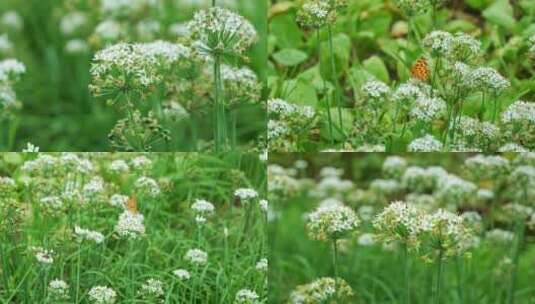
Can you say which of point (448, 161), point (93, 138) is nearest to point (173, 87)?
point (93, 138)

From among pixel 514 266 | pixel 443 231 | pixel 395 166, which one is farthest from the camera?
pixel 395 166

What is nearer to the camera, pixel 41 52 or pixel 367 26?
pixel 367 26

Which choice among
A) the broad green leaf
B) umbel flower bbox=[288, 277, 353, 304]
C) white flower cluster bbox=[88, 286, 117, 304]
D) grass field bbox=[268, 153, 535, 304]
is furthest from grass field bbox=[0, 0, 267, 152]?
umbel flower bbox=[288, 277, 353, 304]

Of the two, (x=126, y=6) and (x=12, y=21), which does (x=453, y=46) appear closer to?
(x=126, y=6)

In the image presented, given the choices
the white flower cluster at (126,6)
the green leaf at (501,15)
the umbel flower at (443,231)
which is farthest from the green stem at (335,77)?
the white flower cluster at (126,6)

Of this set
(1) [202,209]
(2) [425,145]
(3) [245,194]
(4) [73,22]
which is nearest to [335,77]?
(2) [425,145]

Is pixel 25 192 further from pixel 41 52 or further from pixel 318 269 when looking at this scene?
pixel 41 52

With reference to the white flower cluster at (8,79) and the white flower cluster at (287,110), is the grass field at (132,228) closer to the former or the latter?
the white flower cluster at (287,110)
